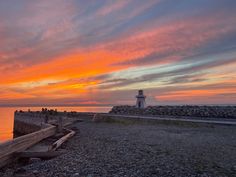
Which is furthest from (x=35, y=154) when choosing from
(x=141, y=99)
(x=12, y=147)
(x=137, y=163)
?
(x=141, y=99)

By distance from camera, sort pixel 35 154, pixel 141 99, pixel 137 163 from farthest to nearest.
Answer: pixel 141 99, pixel 35 154, pixel 137 163

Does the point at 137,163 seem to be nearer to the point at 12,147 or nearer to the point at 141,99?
the point at 12,147

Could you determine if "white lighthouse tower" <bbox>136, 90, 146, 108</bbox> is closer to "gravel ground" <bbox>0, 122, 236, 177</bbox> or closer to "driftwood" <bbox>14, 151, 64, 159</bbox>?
"gravel ground" <bbox>0, 122, 236, 177</bbox>

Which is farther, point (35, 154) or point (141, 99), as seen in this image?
point (141, 99)

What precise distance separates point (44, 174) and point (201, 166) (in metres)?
4.76

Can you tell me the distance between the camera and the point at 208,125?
23.1 m

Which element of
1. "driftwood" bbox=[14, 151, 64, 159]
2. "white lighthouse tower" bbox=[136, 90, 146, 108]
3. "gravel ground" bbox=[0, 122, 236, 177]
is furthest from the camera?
"white lighthouse tower" bbox=[136, 90, 146, 108]

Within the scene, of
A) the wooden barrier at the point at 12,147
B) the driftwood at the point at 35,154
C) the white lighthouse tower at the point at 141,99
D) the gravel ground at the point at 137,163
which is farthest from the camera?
the white lighthouse tower at the point at 141,99

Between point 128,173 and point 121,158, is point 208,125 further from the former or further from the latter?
point 128,173

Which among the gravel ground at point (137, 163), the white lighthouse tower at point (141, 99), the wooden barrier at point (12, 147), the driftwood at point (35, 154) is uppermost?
the white lighthouse tower at point (141, 99)

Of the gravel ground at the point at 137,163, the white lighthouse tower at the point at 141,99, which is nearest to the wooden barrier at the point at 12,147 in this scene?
the gravel ground at the point at 137,163

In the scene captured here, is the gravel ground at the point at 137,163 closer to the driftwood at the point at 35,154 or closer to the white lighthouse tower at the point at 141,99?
the driftwood at the point at 35,154

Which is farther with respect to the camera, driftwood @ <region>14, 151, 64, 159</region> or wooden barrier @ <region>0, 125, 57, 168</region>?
driftwood @ <region>14, 151, 64, 159</region>

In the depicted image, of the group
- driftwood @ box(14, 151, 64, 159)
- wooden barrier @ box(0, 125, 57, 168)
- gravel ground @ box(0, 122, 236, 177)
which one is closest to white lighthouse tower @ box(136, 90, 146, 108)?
gravel ground @ box(0, 122, 236, 177)
